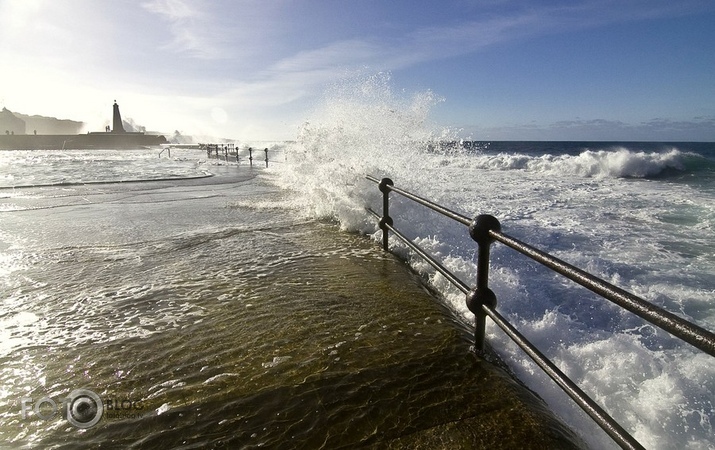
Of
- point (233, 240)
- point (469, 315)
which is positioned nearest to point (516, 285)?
point (469, 315)

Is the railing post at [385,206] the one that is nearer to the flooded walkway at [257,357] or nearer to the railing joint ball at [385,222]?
the railing joint ball at [385,222]

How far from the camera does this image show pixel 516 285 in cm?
405

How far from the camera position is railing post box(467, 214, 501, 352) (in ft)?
6.98

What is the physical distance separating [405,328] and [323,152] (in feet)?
23.6

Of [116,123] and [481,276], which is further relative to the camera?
[116,123]

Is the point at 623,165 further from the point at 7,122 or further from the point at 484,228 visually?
the point at 7,122

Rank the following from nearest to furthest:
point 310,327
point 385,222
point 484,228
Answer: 1. point 484,228
2. point 310,327
3. point 385,222

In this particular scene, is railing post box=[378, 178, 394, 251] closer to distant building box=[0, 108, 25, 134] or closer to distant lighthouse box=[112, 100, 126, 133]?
distant lighthouse box=[112, 100, 126, 133]

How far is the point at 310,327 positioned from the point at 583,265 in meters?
4.74

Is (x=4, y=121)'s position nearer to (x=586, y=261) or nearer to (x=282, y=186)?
(x=282, y=186)
